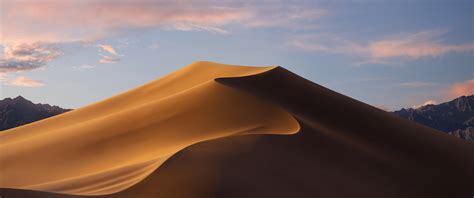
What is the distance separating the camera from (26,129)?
158 feet

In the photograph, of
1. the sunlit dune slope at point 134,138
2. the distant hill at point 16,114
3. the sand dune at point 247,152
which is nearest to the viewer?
the sand dune at point 247,152

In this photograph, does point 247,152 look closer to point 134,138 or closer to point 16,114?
point 134,138

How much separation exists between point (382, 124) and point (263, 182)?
59.0 feet

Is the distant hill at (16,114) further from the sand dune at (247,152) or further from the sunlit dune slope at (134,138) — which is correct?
the sunlit dune slope at (134,138)

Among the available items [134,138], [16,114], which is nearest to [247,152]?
[134,138]

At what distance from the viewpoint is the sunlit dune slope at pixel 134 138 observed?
83.7 feet

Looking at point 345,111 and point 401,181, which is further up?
point 345,111

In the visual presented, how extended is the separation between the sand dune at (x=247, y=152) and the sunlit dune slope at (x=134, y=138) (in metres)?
0.08

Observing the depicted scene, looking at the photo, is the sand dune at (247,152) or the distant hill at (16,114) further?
the distant hill at (16,114)

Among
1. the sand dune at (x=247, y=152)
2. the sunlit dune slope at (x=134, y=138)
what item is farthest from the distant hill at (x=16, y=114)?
the sunlit dune slope at (x=134, y=138)

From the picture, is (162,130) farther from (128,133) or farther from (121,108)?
(121,108)

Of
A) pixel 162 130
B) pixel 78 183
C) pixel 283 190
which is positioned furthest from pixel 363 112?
pixel 78 183

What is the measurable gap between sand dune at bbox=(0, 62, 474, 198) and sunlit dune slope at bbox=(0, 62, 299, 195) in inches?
3.2

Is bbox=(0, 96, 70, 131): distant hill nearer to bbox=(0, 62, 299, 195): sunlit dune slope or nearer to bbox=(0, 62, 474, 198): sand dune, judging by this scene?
bbox=(0, 62, 474, 198): sand dune
